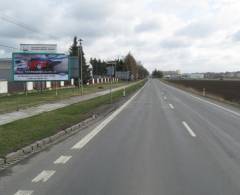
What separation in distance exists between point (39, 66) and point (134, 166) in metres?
36.6

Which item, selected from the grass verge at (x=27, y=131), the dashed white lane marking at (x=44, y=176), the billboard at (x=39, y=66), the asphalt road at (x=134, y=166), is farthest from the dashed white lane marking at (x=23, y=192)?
the billboard at (x=39, y=66)

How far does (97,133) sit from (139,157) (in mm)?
4667

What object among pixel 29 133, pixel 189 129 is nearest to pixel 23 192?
pixel 29 133

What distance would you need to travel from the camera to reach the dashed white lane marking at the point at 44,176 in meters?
7.20

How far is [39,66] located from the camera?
43.7m

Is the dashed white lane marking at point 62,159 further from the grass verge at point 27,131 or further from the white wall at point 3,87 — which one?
the white wall at point 3,87

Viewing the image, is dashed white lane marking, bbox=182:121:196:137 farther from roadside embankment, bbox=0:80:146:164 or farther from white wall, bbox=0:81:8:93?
white wall, bbox=0:81:8:93

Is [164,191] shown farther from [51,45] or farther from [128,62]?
[128,62]

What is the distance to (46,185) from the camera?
6.85 metres

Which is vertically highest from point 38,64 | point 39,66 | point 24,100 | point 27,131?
point 38,64

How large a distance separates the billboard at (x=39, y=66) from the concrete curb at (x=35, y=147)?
2863 cm

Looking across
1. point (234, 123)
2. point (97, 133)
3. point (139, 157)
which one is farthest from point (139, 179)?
point (234, 123)

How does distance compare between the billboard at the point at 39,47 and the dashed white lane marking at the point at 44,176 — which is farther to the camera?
the billboard at the point at 39,47

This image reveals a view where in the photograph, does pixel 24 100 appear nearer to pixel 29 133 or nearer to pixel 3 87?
pixel 3 87
